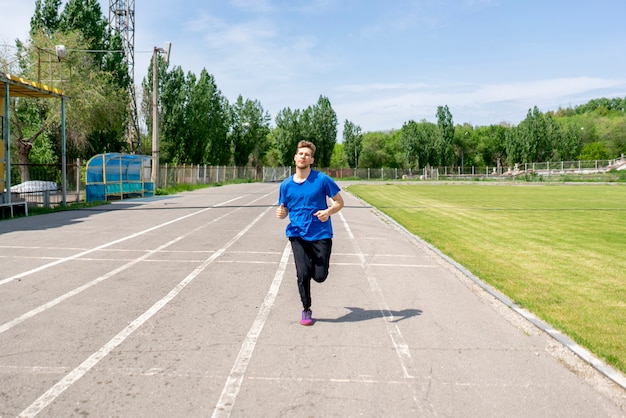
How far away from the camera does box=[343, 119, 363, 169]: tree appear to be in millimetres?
101625

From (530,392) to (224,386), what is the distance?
223cm

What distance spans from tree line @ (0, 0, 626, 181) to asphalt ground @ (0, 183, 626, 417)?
16.3 metres

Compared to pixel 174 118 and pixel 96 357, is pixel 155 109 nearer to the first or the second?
pixel 174 118

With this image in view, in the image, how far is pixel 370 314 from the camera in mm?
5887

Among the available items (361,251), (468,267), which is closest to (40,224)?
(361,251)

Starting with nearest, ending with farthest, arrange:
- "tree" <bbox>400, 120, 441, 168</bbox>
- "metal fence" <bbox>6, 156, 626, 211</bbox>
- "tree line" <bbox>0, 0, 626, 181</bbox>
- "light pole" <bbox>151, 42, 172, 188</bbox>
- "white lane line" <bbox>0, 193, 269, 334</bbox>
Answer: "white lane line" <bbox>0, 193, 269, 334</bbox> < "metal fence" <bbox>6, 156, 626, 211</bbox> < "light pole" <bbox>151, 42, 172, 188</bbox> < "tree line" <bbox>0, 0, 626, 181</bbox> < "tree" <bbox>400, 120, 441, 168</bbox>

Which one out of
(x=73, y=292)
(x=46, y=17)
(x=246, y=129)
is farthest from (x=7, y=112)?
(x=246, y=129)

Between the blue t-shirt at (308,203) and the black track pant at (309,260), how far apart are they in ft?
0.28

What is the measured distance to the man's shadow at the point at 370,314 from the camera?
18.6 ft

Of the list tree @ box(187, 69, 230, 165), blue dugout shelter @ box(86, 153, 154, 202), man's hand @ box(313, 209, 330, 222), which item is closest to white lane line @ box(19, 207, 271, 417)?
man's hand @ box(313, 209, 330, 222)

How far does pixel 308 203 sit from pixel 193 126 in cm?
5307

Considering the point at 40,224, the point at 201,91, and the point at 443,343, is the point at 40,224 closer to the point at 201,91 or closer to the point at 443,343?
the point at 443,343

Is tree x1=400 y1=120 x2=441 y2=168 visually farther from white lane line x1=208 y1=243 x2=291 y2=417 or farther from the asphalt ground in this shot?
white lane line x1=208 y1=243 x2=291 y2=417

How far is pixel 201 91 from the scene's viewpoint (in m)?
60.8
